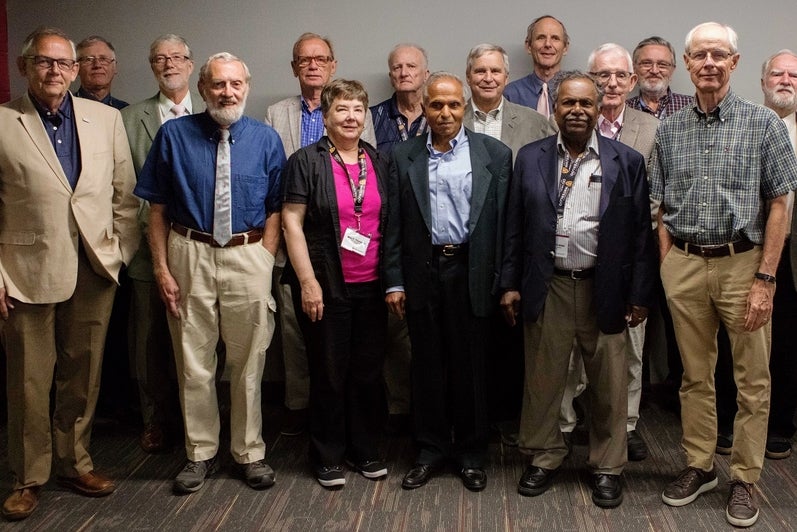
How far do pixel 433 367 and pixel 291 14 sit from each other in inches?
99.7

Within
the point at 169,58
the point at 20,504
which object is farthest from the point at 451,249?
the point at 20,504

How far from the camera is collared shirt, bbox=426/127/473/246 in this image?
10.6 ft

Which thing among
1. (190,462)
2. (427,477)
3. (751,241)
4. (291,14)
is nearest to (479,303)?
(427,477)

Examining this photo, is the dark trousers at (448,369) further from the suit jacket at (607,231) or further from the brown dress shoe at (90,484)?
the brown dress shoe at (90,484)

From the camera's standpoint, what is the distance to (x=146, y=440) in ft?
12.7

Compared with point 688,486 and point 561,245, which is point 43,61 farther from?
point 688,486

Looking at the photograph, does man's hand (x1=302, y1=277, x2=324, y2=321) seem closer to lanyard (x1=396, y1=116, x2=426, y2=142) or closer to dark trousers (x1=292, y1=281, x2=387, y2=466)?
dark trousers (x1=292, y1=281, x2=387, y2=466)

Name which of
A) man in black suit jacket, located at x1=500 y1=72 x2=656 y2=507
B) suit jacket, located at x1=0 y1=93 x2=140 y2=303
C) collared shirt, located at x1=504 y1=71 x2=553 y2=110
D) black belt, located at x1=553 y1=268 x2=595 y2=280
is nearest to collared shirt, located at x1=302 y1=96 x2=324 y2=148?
collared shirt, located at x1=504 y1=71 x2=553 y2=110

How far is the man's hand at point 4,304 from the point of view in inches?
121

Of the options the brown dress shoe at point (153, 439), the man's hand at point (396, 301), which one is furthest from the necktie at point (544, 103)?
the brown dress shoe at point (153, 439)

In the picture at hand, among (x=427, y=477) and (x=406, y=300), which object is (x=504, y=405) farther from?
(x=406, y=300)

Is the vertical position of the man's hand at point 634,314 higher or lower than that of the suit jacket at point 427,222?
lower

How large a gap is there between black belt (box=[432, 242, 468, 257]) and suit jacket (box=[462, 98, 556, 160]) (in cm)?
69

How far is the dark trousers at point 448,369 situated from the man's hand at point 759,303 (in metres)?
0.99
